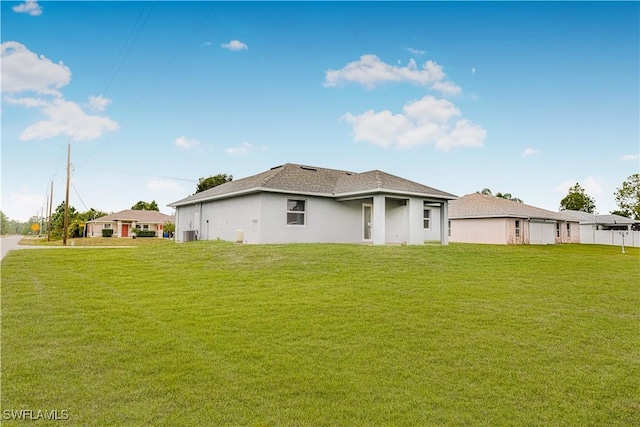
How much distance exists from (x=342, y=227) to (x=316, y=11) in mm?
10460

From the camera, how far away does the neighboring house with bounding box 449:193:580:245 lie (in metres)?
31.1

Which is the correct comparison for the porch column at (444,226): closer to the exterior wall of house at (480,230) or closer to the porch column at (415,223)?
the porch column at (415,223)

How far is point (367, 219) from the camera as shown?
21875 mm

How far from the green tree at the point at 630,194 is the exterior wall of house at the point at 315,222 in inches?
1742

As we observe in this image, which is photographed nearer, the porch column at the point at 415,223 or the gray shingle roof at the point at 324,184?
the gray shingle roof at the point at 324,184

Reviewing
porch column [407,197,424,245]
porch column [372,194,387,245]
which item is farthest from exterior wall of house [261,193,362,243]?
porch column [407,197,424,245]

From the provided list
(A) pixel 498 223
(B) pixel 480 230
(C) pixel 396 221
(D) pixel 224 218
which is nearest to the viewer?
(C) pixel 396 221

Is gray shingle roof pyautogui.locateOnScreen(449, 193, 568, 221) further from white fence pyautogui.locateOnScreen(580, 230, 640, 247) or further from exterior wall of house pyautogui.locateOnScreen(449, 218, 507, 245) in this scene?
white fence pyautogui.locateOnScreen(580, 230, 640, 247)

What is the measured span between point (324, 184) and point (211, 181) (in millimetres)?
25949

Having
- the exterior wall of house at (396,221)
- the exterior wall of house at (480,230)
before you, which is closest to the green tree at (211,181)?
the exterior wall of house at (480,230)

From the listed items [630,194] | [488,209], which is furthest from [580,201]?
[488,209]

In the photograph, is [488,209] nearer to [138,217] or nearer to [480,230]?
[480,230]

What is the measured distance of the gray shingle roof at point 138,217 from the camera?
2148 inches

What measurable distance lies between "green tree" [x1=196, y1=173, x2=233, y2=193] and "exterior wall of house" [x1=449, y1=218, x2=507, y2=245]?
83.5 ft
